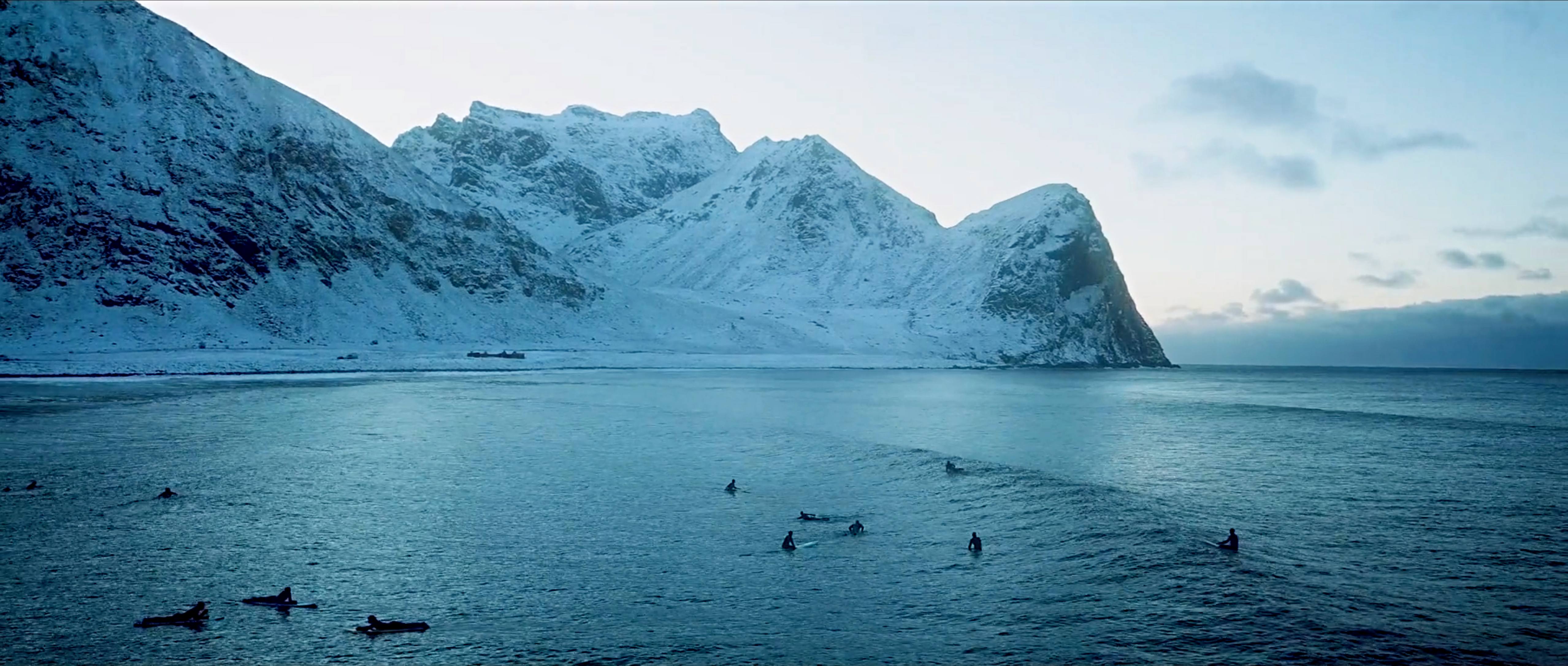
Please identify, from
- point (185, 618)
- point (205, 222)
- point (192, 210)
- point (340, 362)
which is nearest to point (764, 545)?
point (185, 618)

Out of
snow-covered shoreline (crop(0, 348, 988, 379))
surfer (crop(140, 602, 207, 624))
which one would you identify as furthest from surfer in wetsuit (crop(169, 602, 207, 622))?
snow-covered shoreline (crop(0, 348, 988, 379))

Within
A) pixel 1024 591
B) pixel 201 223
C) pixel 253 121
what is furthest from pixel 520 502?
pixel 253 121

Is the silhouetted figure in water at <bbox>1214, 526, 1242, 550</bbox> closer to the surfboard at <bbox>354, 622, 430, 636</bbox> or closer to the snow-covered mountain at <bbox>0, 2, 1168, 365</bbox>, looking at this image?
the surfboard at <bbox>354, 622, 430, 636</bbox>

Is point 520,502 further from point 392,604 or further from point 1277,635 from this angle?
point 1277,635

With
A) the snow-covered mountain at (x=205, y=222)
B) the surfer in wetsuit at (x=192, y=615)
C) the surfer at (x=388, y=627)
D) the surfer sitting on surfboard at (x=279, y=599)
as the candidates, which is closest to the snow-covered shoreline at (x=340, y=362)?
the snow-covered mountain at (x=205, y=222)

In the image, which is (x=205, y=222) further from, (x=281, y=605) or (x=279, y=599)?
(x=281, y=605)

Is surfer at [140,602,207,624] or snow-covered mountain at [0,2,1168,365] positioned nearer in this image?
surfer at [140,602,207,624]
